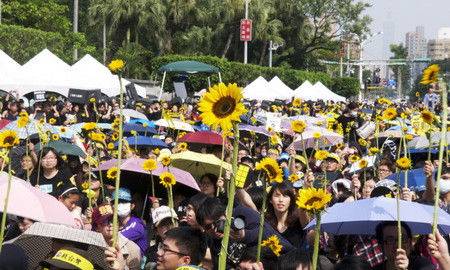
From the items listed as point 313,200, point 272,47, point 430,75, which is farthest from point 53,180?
point 272,47

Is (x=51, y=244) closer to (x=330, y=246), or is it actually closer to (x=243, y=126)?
(x=330, y=246)

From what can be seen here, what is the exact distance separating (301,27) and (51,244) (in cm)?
6848

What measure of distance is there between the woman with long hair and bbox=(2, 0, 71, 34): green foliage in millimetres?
46071

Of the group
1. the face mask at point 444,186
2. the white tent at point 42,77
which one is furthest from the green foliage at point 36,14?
the face mask at point 444,186

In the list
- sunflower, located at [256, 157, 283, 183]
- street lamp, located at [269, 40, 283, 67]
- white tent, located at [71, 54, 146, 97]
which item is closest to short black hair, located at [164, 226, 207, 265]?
sunflower, located at [256, 157, 283, 183]

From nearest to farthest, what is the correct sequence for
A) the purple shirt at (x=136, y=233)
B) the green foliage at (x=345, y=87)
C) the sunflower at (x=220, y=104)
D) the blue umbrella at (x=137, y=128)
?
the sunflower at (x=220, y=104), the purple shirt at (x=136, y=233), the blue umbrella at (x=137, y=128), the green foliage at (x=345, y=87)

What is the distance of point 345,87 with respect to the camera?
7725 cm

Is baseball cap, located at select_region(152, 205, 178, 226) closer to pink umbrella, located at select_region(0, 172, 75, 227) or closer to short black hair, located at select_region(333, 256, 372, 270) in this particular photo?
pink umbrella, located at select_region(0, 172, 75, 227)

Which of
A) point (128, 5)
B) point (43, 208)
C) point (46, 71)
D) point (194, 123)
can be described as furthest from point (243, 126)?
point (128, 5)

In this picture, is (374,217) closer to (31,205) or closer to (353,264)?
(353,264)

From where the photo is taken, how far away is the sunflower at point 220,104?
14.8ft

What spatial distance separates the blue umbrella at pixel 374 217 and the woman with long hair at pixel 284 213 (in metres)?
0.90

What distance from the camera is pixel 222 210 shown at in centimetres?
713

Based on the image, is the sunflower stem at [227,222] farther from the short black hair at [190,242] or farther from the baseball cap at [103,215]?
the baseball cap at [103,215]
